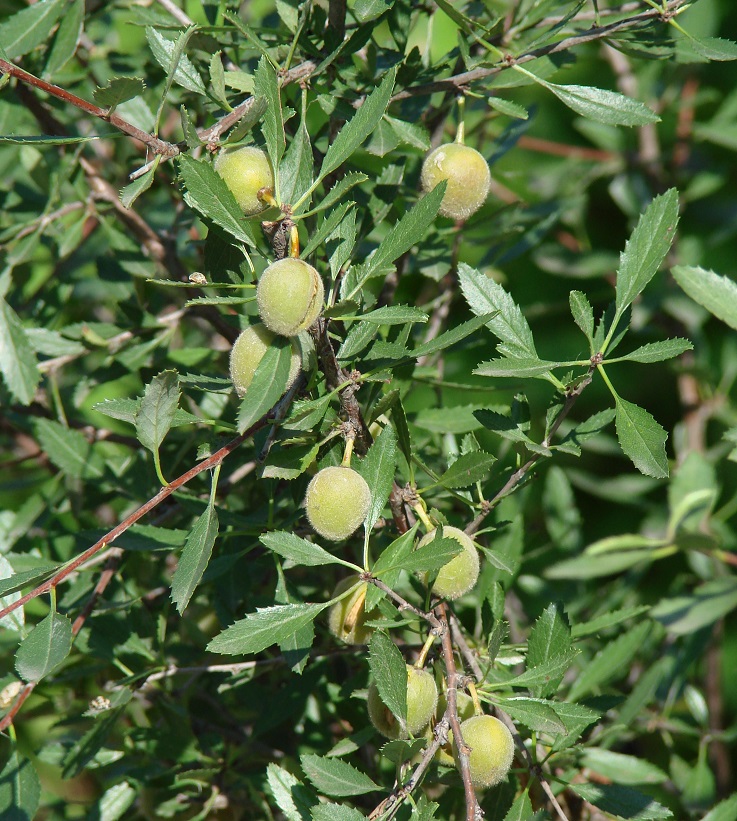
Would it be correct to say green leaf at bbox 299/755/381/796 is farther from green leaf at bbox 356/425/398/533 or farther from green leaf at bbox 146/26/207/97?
green leaf at bbox 146/26/207/97

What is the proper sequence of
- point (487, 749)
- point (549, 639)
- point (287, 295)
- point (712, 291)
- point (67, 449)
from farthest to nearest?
point (67, 449)
point (712, 291)
point (549, 639)
point (487, 749)
point (287, 295)

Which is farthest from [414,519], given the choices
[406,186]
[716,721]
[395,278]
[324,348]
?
[716,721]

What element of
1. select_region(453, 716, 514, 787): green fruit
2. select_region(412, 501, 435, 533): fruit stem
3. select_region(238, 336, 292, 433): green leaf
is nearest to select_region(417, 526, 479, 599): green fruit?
select_region(412, 501, 435, 533): fruit stem

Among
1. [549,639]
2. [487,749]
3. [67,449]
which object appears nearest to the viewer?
[487,749]

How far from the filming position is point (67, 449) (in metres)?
1.17

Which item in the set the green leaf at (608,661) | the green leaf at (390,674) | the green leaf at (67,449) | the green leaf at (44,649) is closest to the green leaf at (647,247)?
the green leaf at (390,674)

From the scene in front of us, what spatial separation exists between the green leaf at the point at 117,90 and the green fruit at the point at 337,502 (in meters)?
0.36

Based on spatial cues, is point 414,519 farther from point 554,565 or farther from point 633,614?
point 554,565

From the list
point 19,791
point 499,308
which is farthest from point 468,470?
point 19,791

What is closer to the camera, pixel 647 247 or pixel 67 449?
pixel 647 247

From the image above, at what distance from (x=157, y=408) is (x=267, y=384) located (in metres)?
0.14

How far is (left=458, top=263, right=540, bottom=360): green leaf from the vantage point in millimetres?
838

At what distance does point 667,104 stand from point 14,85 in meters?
1.31

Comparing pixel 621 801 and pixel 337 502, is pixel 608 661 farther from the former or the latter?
pixel 337 502
